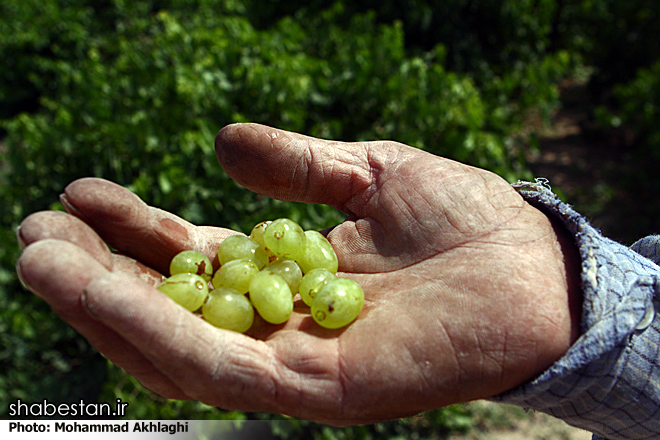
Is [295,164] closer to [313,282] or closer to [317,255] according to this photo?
[317,255]

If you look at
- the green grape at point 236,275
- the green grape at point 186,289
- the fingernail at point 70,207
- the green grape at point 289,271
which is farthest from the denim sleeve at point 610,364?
the fingernail at point 70,207

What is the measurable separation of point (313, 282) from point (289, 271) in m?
0.15

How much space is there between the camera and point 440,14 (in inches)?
286

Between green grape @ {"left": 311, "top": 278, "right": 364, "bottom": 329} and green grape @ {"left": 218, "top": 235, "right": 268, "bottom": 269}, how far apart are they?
423 millimetres

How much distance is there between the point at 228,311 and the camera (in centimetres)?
199

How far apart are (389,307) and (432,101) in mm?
3116

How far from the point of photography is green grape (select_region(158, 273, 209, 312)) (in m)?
1.99

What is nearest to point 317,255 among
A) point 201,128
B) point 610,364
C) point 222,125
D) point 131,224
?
point 131,224

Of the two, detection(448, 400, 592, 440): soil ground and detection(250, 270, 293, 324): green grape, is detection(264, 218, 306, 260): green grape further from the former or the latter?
detection(448, 400, 592, 440): soil ground

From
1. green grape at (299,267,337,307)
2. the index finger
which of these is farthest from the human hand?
green grape at (299,267,337,307)

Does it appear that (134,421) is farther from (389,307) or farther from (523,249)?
(523,249)

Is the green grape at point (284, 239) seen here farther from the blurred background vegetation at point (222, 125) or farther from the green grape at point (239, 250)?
the blurred background vegetation at point (222, 125)

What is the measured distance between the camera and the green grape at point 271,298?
2.04 meters

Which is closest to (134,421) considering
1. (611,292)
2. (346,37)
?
(611,292)
